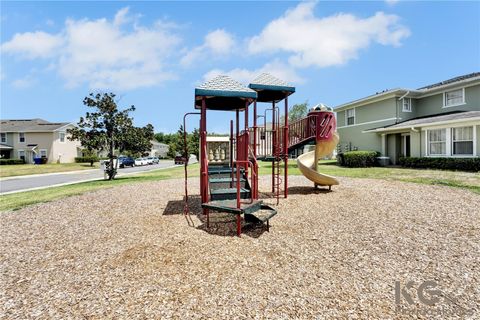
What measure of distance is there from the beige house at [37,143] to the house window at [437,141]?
45.8 meters

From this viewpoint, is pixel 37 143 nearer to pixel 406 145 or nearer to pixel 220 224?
pixel 220 224

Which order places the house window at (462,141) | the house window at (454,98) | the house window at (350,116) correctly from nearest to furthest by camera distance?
the house window at (462,141), the house window at (454,98), the house window at (350,116)

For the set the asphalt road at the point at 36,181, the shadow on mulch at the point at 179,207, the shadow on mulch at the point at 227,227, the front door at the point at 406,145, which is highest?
the front door at the point at 406,145

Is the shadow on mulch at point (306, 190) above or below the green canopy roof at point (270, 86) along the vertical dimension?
below

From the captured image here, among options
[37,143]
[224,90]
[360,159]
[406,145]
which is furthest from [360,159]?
[37,143]

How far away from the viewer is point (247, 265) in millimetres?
4012

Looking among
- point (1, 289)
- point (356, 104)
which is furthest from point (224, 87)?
point (356, 104)

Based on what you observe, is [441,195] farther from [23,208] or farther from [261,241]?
[23,208]

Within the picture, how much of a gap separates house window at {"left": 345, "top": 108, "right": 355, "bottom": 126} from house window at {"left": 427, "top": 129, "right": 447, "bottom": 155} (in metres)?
8.45

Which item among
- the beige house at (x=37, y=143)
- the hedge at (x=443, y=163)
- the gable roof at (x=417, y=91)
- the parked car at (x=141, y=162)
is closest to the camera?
the hedge at (x=443, y=163)

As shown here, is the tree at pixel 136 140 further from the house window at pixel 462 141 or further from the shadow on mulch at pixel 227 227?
the house window at pixel 462 141

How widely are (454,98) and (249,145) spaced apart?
20.0m

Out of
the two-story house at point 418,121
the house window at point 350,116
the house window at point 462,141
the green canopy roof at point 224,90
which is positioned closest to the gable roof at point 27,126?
the house window at point 350,116

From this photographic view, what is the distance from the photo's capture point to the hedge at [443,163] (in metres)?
14.5
